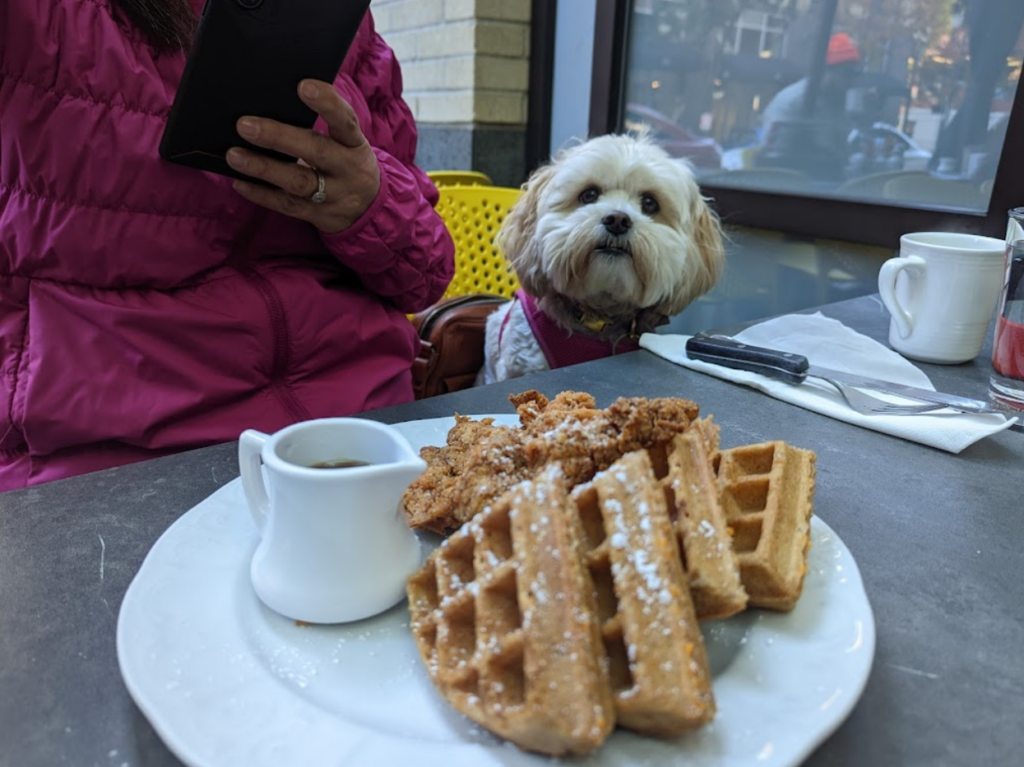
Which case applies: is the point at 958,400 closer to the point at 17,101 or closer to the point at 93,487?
the point at 93,487

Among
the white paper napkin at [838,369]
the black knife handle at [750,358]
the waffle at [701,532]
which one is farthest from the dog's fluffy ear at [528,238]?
the waffle at [701,532]

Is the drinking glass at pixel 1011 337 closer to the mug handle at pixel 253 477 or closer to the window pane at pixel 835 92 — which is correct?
the window pane at pixel 835 92

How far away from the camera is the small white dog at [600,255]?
170 centimetres

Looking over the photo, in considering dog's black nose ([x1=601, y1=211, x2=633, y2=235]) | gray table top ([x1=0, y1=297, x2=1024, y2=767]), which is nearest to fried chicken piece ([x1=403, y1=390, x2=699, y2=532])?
gray table top ([x1=0, y1=297, x2=1024, y2=767])

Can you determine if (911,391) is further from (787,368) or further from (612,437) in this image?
(612,437)

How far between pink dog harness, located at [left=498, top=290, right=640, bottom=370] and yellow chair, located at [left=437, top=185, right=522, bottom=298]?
37 centimetres

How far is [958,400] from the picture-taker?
959 millimetres

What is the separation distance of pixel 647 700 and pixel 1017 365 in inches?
35.2

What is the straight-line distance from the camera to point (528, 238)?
73.0 inches

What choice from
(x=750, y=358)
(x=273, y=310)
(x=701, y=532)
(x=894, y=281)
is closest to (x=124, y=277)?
(x=273, y=310)

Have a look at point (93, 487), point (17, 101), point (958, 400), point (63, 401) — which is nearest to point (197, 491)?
point (93, 487)

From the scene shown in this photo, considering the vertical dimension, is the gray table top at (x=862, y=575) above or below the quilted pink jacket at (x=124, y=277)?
below

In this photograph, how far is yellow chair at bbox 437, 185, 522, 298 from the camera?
7.05 feet

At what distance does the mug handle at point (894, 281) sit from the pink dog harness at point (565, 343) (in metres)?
0.60
